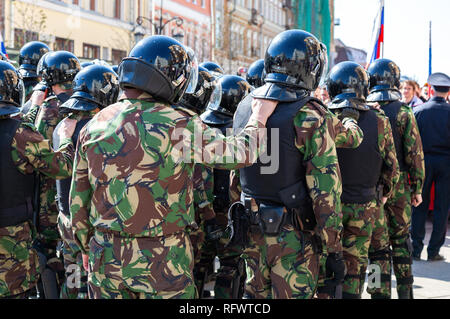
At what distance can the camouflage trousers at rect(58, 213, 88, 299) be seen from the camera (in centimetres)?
387

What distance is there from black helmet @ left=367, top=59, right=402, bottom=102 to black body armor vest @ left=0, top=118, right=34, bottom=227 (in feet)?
10.6

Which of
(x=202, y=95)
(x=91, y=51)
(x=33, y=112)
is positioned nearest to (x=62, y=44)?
(x=91, y=51)

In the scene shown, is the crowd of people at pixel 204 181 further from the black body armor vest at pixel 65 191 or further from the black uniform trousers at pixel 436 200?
the black uniform trousers at pixel 436 200

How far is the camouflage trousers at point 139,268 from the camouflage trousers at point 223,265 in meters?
1.70

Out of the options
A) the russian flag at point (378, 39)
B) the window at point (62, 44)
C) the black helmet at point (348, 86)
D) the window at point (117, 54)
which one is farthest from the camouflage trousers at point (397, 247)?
the window at point (117, 54)

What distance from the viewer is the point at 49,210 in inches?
184

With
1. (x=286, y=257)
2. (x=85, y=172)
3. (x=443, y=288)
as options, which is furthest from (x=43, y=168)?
(x=443, y=288)

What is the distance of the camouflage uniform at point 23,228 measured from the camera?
11.5 feet

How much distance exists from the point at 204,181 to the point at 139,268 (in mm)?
1743

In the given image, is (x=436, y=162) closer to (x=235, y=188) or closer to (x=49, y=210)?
(x=235, y=188)

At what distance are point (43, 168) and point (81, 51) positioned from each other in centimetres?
2603

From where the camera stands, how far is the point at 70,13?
89.5 ft

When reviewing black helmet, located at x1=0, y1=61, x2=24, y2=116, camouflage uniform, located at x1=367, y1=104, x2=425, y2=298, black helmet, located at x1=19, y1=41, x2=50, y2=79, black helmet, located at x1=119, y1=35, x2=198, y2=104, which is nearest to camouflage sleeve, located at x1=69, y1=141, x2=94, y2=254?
black helmet, located at x1=119, y1=35, x2=198, y2=104
